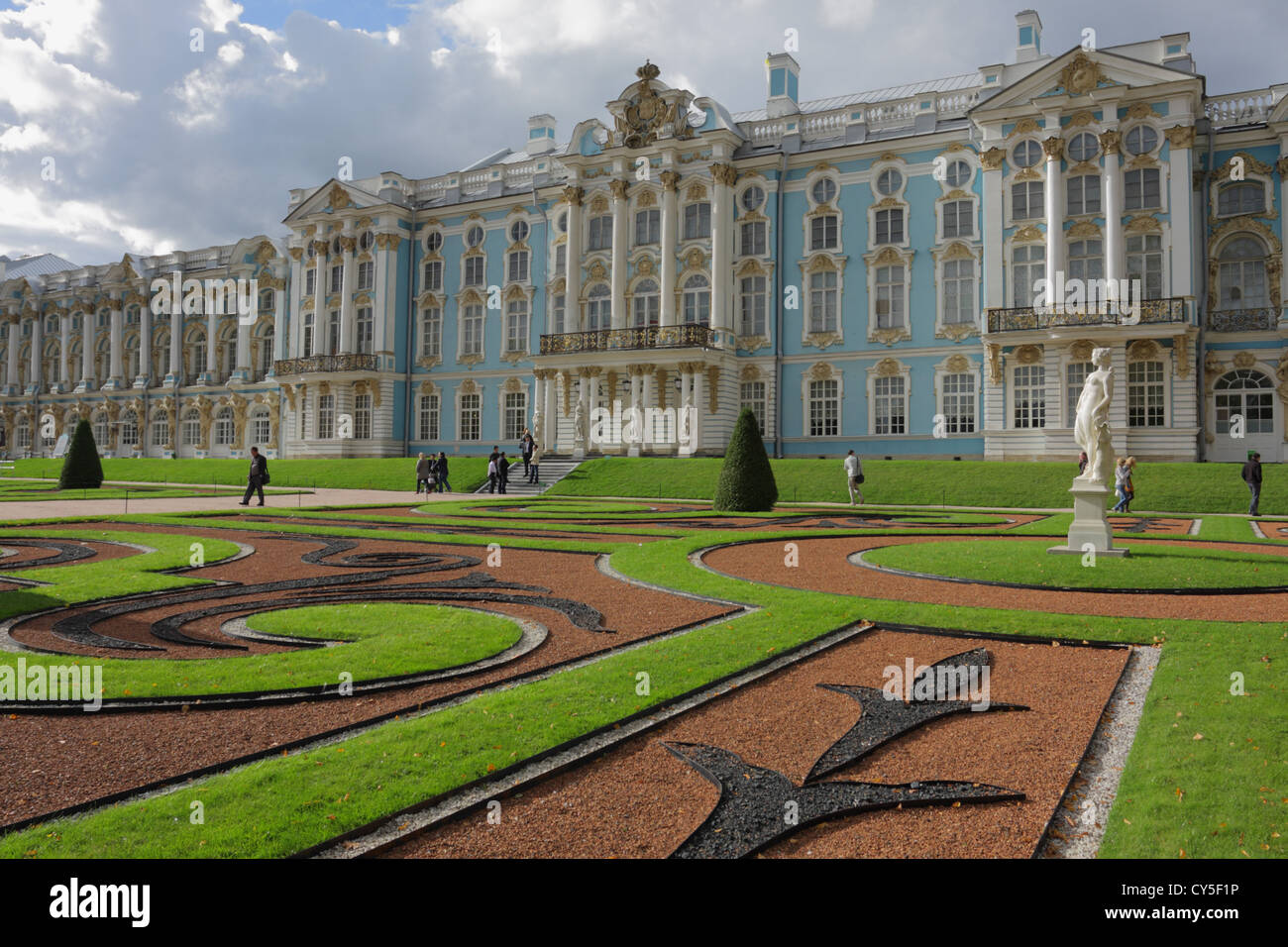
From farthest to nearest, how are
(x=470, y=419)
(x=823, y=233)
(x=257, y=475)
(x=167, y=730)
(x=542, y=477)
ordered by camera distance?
(x=470, y=419) < (x=823, y=233) < (x=542, y=477) < (x=257, y=475) < (x=167, y=730)

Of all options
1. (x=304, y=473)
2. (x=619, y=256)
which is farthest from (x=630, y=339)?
(x=304, y=473)

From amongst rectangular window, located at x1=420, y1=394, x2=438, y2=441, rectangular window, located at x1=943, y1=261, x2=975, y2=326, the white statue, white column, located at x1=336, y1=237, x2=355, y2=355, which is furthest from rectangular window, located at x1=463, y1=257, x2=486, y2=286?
the white statue

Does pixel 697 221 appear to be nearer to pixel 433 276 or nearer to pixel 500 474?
pixel 433 276

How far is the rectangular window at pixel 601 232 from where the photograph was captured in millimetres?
42281

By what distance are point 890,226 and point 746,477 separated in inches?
794

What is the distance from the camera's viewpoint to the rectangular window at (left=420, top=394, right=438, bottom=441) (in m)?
47.7

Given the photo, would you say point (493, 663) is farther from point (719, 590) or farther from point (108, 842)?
point (719, 590)

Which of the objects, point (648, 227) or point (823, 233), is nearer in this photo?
point (823, 233)

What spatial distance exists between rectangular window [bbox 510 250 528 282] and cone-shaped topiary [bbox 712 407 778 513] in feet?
85.2

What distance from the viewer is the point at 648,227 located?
41.3m

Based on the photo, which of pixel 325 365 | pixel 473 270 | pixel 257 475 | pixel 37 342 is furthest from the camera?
pixel 37 342

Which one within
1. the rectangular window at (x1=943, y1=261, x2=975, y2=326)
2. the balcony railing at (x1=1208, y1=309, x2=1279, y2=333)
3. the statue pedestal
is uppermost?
the rectangular window at (x1=943, y1=261, x2=975, y2=326)

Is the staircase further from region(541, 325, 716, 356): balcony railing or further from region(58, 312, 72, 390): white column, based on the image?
region(58, 312, 72, 390): white column
